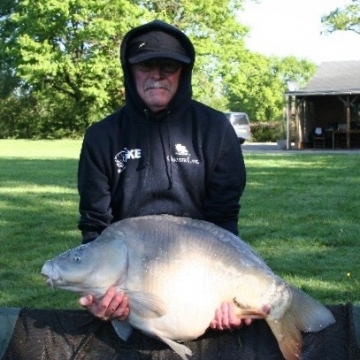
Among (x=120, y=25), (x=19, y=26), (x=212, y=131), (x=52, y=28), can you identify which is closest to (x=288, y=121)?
(x=120, y=25)

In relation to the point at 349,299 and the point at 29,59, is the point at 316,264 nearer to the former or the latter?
the point at 349,299

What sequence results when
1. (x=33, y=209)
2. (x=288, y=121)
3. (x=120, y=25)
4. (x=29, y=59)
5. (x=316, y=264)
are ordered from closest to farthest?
(x=316, y=264) < (x=33, y=209) < (x=288, y=121) < (x=120, y=25) < (x=29, y=59)

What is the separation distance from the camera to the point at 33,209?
10641 mm

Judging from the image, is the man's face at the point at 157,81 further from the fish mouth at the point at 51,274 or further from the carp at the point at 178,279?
the fish mouth at the point at 51,274

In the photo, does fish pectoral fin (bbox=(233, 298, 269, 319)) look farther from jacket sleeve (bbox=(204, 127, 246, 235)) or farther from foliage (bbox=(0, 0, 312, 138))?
foliage (bbox=(0, 0, 312, 138))

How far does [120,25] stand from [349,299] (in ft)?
→ 117

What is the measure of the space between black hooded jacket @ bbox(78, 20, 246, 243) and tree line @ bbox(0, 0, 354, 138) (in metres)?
35.9

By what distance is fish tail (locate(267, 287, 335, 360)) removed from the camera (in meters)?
3.28

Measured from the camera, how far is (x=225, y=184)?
12.3 ft

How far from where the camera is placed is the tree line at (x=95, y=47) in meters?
41.4

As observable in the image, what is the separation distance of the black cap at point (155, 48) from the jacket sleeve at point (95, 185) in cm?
43

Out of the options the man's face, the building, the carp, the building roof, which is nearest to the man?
the man's face

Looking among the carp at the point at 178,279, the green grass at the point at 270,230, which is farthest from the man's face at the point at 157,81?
the green grass at the point at 270,230

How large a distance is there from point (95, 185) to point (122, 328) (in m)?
0.71
